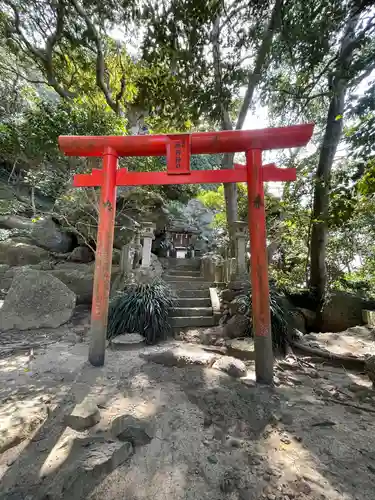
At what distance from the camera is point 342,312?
5.84 m

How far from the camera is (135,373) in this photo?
3.08 metres

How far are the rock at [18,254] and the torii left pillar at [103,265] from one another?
22.9ft

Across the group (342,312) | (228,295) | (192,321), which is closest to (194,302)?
(192,321)

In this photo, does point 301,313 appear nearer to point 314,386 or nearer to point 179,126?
point 314,386

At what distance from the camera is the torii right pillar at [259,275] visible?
289 cm

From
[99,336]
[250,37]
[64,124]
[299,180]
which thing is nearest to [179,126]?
[250,37]

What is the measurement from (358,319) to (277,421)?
4951 millimetres

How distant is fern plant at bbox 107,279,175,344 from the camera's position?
14.6 feet

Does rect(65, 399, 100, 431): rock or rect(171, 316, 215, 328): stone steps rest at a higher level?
rect(171, 316, 215, 328): stone steps

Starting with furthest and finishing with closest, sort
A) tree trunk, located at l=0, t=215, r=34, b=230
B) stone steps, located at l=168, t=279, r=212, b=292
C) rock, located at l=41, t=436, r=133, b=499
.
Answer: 1. tree trunk, located at l=0, t=215, r=34, b=230
2. stone steps, located at l=168, t=279, r=212, b=292
3. rock, located at l=41, t=436, r=133, b=499

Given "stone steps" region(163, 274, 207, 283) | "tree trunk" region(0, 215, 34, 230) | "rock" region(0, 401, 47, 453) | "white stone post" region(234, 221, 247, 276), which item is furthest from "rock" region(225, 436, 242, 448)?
"tree trunk" region(0, 215, 34, 230)

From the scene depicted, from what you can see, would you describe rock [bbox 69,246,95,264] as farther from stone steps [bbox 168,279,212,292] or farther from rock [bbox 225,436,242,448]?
rock [bbox 225,436,242,448]

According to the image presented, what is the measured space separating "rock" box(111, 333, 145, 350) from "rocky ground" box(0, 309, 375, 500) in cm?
80

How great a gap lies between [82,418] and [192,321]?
131 inches
